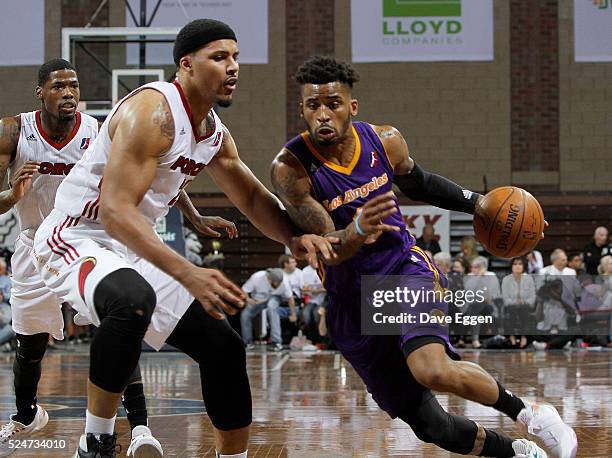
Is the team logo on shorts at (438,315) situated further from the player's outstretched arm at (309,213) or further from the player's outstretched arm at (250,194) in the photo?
the player's outstretched arm at (250,194)

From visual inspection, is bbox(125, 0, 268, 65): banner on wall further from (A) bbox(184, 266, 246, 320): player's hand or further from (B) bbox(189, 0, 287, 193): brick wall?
(A) bbox(184, 266, 246, 320): player's hand

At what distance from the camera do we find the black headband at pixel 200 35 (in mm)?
3619

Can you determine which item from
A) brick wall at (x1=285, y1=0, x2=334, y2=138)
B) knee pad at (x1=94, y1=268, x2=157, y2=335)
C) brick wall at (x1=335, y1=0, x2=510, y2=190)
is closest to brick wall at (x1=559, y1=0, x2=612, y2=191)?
brick wall at (x1=335, y1=0, x2=510, y2=190)

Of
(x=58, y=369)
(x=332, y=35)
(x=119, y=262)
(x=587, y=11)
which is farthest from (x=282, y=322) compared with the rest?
(x=119, y=262)

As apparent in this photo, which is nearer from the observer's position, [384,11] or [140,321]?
[140,321]

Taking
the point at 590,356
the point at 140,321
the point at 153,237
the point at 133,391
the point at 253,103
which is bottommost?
the point at 590,356

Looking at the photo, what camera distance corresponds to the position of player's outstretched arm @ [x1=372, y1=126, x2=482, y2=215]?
14.0ft

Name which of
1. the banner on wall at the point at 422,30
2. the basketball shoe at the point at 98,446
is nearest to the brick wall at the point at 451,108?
the banner on wall at the point at 422,30

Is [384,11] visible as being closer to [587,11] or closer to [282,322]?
[587,11]

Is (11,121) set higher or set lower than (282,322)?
higher

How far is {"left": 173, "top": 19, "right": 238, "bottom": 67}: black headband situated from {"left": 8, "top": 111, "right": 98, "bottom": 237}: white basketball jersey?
64.5 inches

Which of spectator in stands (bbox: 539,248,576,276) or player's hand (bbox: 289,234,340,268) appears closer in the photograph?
player's hand (bbox: 289,234,340,268)

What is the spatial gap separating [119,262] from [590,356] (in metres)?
9.37

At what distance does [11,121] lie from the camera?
16.8 ft
